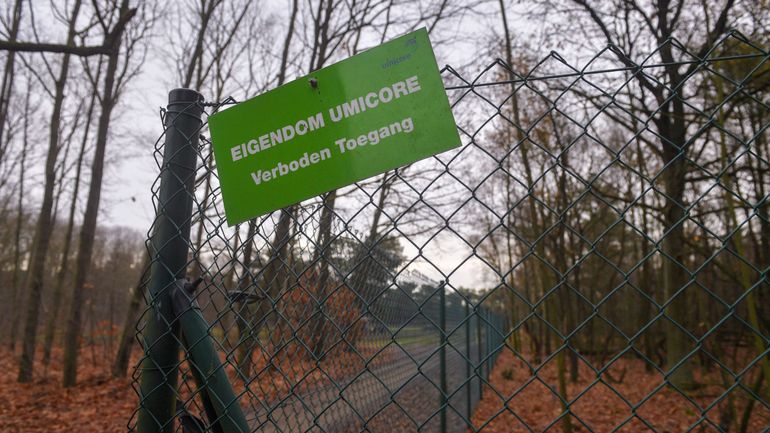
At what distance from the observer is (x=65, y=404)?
7492mm

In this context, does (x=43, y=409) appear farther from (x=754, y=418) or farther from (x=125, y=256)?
(x=125, y=256)

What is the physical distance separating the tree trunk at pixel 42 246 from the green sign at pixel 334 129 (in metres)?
10.2

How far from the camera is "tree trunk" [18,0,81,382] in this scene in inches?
366

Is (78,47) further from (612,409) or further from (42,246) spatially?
(612,409)

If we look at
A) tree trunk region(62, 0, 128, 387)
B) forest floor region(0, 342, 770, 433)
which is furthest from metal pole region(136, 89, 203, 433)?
tree trunk region(62, 0, 128, 387)

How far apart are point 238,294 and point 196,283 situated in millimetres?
166

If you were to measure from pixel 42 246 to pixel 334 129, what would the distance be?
1113 cm

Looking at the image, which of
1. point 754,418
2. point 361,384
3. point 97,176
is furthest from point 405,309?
point 97,176

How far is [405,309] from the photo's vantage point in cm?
373

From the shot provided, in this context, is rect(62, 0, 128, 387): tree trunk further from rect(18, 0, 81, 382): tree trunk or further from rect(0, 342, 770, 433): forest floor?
rect(18, 0, 81, 382): tree trunk

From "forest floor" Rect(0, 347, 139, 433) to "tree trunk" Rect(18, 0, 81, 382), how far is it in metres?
0.56

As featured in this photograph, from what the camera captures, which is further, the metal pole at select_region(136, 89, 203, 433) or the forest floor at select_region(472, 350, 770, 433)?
the forest floor at select_region(472, 350, 770, 433)

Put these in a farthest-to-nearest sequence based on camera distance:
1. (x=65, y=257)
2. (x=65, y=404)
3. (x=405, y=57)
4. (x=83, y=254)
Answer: (x=65, y=257), (x=83, y=254), (x=65, y=404), (x=405, y=57)

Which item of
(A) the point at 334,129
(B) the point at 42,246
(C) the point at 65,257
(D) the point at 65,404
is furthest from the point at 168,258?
(C) the point at 65,257
